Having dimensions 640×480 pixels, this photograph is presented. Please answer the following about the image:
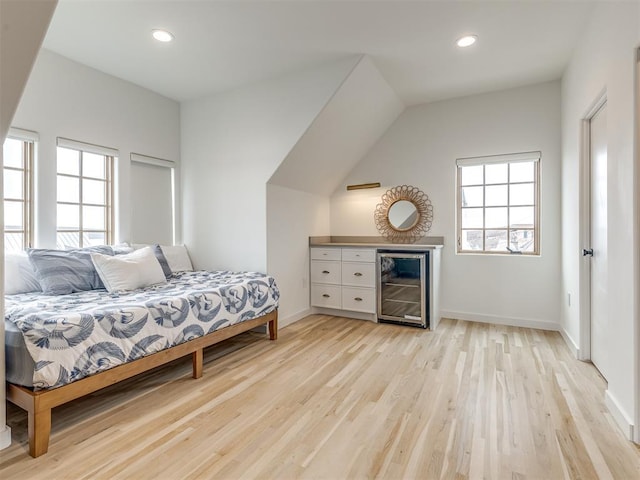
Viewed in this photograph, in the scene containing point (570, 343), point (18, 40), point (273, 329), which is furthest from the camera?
point (273, 329)

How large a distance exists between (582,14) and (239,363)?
3557 mm

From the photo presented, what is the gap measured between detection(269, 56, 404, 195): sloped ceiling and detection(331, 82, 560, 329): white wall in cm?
28

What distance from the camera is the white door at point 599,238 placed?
2254 mm

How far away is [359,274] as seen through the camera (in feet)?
12.7

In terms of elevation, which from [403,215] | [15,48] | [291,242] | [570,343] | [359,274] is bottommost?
[570,343]

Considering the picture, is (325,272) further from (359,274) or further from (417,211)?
(417,211)

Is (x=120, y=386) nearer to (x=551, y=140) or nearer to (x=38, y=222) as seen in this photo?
(x=38, y=222)

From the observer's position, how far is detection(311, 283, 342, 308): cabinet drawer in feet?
13.1

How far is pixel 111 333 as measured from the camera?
1.87 m

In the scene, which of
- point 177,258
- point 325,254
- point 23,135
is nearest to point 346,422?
point 325,254

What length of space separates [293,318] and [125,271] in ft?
5.92

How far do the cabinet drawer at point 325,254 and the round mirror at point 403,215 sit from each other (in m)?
0.82

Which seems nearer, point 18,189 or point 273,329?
point 18,189

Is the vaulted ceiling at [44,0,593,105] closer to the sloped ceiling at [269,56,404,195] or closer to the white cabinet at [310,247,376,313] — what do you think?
the sloped ceiling at [269,56,404,195]
